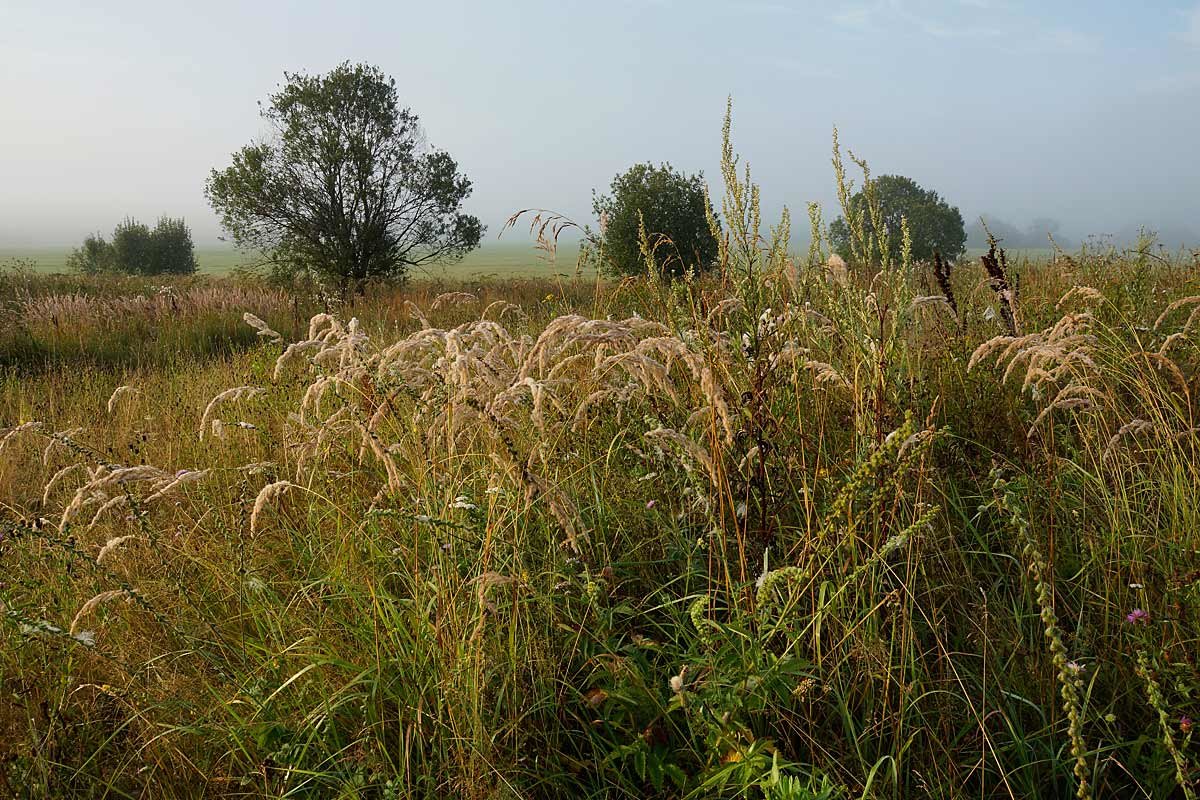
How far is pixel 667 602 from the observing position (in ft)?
5.96

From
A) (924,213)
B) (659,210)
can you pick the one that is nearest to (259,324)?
(659,210)

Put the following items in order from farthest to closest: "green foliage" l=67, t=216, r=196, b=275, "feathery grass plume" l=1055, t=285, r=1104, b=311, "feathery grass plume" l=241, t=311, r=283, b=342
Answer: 1. "green foliage" l=67, t=216, r=196, b=275
2. "feathery grass plume" l=1055, t=285, r=1104, b=311
3. "feathery grass plume" l=241, t=311, r=283, b=342

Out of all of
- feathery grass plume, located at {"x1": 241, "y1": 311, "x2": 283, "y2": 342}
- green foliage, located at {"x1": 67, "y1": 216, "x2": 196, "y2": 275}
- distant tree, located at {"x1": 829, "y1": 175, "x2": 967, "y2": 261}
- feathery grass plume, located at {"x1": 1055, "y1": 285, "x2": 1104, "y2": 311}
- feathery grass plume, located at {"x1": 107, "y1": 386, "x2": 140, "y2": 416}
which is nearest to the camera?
feathery grass plume, located at {"x1": 241, "y1": 311, "x2": 283, "y2": 342}

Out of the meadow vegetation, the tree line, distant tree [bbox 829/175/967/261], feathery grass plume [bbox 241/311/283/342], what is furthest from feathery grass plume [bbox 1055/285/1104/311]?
distant tree [bbox 829/175/967/261]

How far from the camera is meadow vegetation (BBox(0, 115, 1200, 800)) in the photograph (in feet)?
5.30

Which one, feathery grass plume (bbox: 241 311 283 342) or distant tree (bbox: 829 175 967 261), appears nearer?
feathery grass plume (bbox: 241 311 283 342)

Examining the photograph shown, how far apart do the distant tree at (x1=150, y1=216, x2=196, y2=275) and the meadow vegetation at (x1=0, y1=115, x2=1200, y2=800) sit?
5126 centimetres

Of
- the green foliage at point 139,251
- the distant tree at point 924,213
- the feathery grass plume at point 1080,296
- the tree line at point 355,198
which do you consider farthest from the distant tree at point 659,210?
the green foliage at point 139,251

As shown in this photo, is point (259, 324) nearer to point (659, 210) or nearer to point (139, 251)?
point (659, 210)

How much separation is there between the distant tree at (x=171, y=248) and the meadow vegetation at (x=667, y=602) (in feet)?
168

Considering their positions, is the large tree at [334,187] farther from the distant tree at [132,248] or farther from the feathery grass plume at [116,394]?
the distant tree at [132,248]

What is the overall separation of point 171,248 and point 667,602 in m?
54.9

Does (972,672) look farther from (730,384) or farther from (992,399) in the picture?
(992,399)

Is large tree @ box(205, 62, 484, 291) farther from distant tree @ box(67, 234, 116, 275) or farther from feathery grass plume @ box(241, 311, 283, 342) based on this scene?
distant tree @ box(67, 234, 116, 275)
